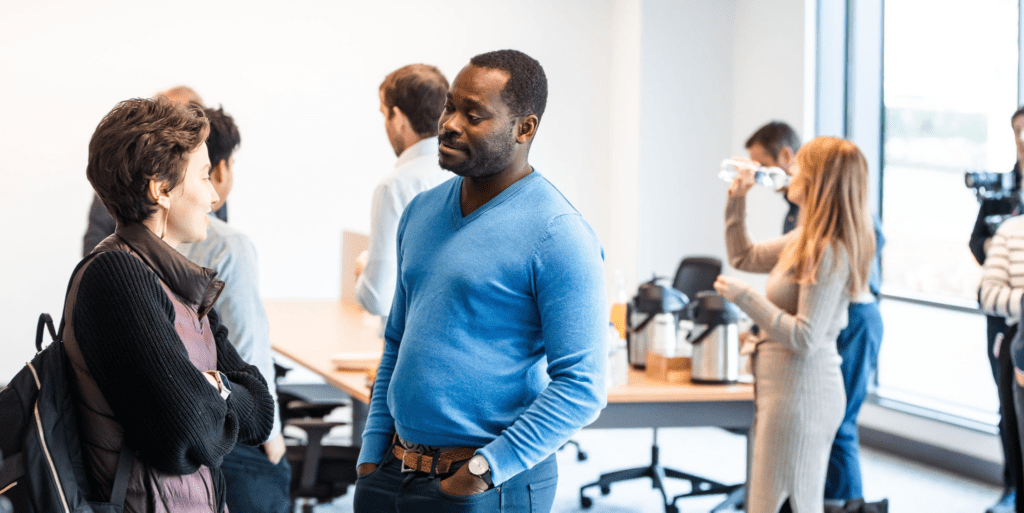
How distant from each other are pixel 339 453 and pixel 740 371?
1310 millimetres

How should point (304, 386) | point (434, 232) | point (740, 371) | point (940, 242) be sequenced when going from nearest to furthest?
point (434, 232), point (740, 371), point (940, 242), point (304, 386)

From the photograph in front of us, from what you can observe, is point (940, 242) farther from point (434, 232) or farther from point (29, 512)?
point (29, 512)

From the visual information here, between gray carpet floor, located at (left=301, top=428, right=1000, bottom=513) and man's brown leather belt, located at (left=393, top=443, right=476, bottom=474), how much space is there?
2.51m

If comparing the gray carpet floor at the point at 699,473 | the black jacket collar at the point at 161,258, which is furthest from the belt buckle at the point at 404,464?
the gray carpet floor at the point at 699,473

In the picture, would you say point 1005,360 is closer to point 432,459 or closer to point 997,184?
point 997,184

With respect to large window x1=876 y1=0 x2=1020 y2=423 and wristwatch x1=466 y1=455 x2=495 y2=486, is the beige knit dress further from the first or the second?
large window x1=876 y1=0 x2=1020 y2=423

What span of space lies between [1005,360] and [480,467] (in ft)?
8.67

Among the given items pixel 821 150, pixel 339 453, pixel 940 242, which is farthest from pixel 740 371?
pixel 940 242

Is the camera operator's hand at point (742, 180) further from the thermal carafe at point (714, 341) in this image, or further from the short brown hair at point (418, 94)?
the short brown hair at point (418, 94)

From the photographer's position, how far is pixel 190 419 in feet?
4.11

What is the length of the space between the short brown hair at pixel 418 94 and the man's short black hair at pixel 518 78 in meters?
0.90

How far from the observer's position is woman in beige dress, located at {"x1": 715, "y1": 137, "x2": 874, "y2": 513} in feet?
8.71

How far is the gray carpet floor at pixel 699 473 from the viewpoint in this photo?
4.02m

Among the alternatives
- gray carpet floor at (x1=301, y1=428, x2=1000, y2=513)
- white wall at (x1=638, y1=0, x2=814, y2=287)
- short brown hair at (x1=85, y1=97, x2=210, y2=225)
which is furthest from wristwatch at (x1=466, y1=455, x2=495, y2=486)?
white wall at (x1=638, y1=0, x2=814, y2=287)
